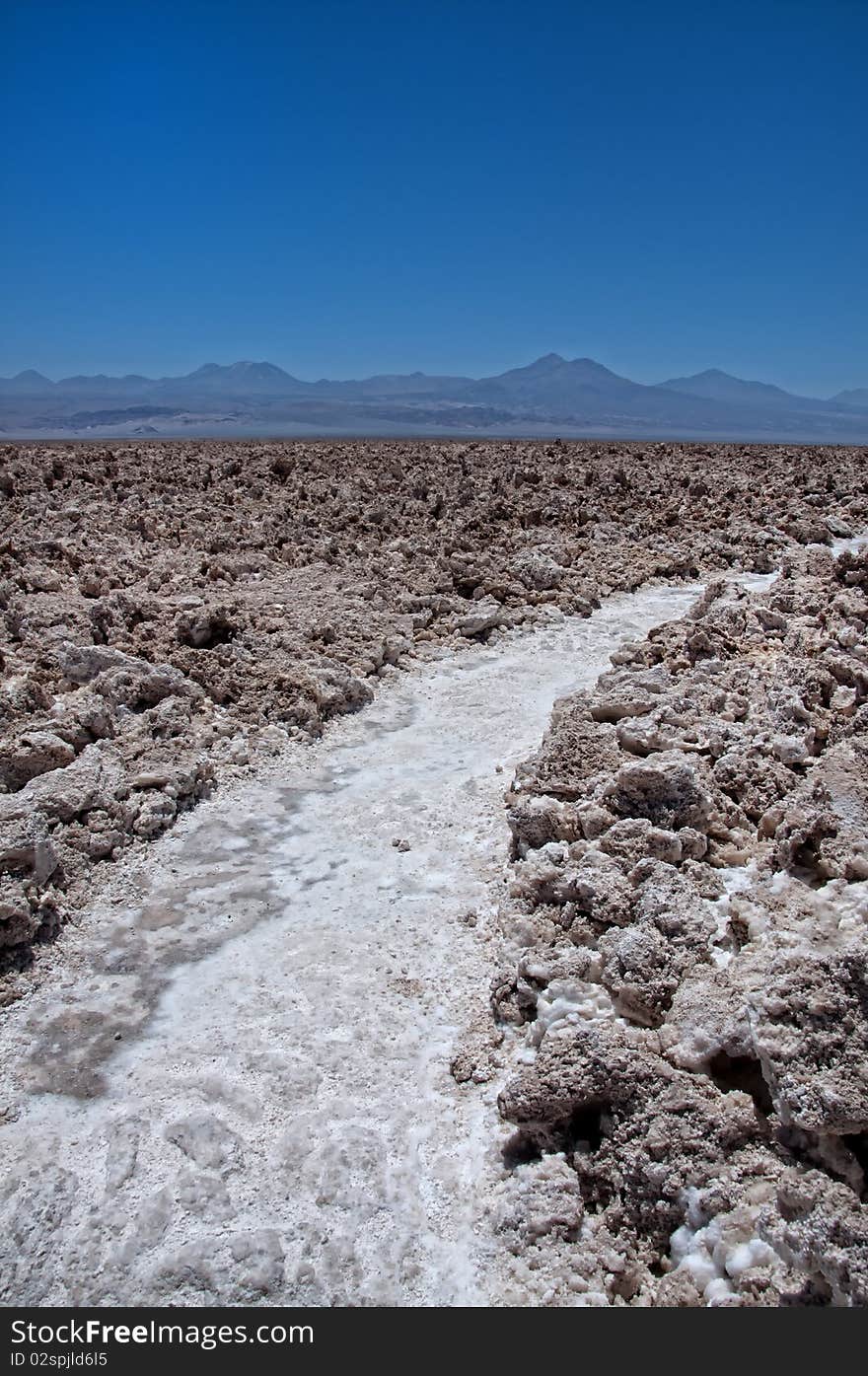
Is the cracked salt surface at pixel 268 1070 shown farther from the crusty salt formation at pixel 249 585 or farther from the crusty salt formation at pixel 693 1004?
the crusty salt formation at pixel 249 585

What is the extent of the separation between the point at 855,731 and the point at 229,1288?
4.28m

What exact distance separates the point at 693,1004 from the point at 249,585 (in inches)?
327

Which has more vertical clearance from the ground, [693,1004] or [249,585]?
[249,585]

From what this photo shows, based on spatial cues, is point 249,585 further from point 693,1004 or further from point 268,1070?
point 693,1004

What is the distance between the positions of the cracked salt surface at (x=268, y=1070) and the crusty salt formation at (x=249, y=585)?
1.61ft

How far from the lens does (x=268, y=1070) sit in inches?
151

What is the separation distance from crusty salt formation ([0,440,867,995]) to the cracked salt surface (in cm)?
49

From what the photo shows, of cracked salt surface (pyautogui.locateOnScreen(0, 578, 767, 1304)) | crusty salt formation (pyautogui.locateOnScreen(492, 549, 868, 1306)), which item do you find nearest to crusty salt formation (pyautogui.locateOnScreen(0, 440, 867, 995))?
crusty salt formation (pyautogui.locateOnScreen(492, 549, 868, 1306))

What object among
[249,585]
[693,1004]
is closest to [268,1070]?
[693,1004]

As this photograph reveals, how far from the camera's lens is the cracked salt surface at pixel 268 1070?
305 centimetres

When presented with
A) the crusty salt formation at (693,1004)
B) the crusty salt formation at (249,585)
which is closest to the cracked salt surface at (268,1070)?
the crusty salt formation at (693,1004)

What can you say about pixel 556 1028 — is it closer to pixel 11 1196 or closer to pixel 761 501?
pixel 11 1196
